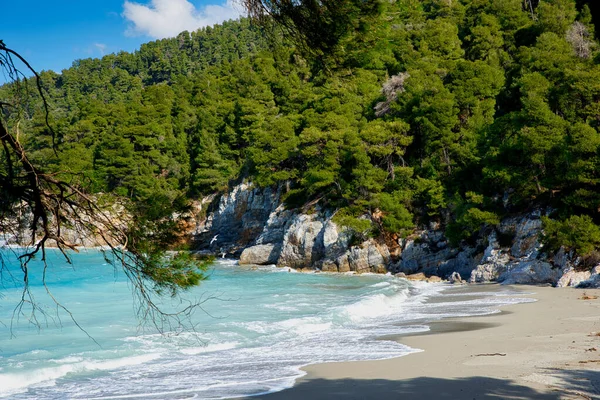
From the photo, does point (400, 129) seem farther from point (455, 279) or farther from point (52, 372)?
point (52, 372)

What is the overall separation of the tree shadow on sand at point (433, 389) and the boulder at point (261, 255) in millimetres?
26217

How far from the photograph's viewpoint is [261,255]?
109 ft

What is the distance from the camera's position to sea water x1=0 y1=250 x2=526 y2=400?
7.51 metres

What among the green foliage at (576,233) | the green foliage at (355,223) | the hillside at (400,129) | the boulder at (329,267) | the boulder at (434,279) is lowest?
the boulder at (434,279)

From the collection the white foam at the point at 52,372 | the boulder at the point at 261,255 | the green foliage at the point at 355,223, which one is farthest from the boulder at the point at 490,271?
the white foam at the point at 52,372

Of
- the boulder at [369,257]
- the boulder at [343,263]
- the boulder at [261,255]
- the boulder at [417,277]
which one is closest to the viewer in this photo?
the boulder at [417,277]

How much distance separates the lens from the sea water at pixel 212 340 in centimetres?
751

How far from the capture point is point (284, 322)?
42.3 ft

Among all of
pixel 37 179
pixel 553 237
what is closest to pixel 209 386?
pixel 37 179

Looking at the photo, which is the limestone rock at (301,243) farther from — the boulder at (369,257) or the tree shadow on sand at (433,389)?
the tree shadow on sand at (433,389)

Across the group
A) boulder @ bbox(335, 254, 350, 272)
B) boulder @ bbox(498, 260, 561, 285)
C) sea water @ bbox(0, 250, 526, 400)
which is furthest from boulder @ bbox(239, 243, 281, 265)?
boulder @ bbox(498, 260, 561, 285)

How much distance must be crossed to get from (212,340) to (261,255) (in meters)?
22.4

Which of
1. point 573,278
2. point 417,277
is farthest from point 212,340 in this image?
point 417,277

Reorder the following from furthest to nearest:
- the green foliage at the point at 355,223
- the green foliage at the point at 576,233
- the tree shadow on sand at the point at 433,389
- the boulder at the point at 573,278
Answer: the green foliage at the point at 355,223 < the green foliage at the point at 576,233 < the boulder at the point at 573,278 < the tree shadow on sand at the point at 433,389
